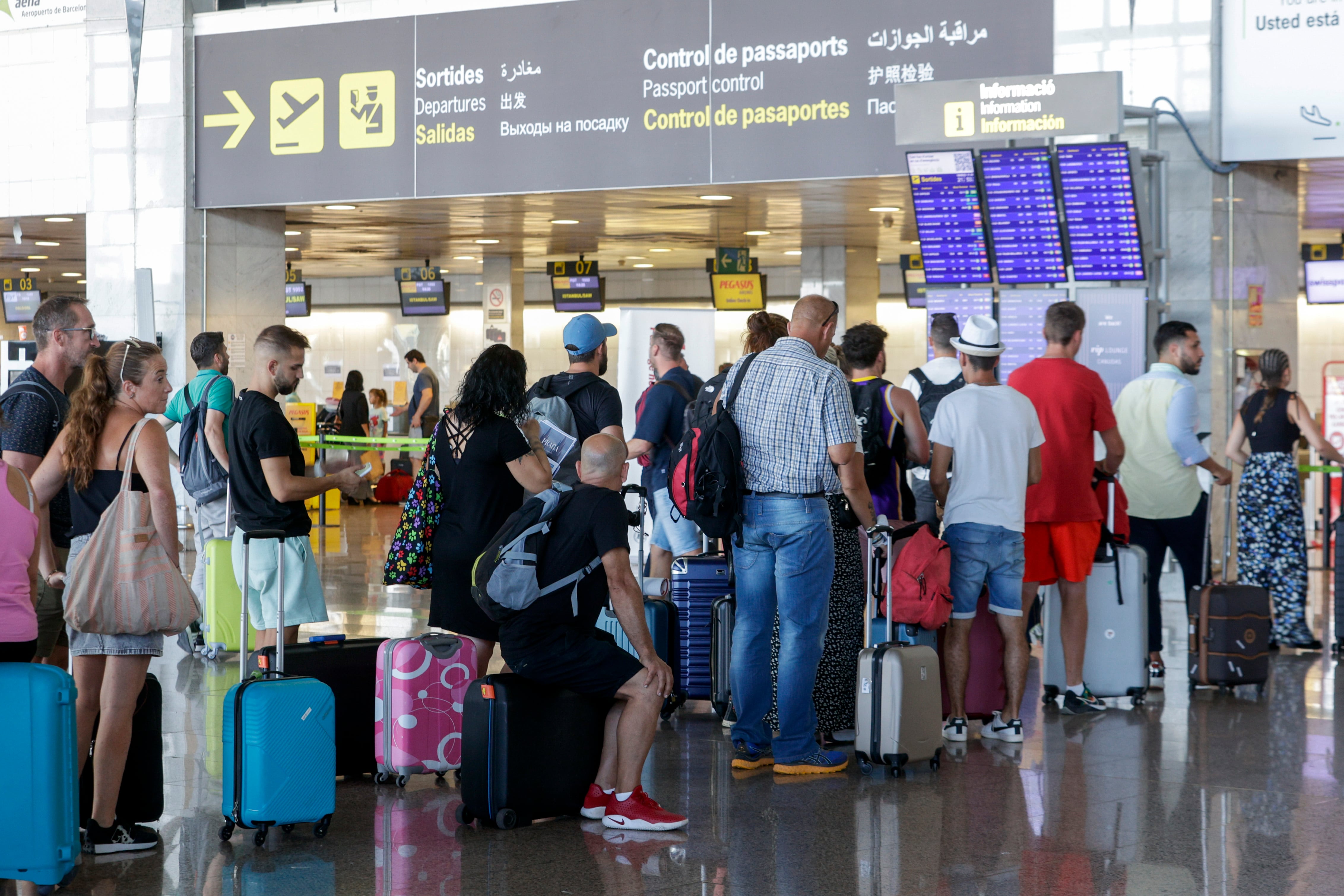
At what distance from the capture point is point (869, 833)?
4547mm

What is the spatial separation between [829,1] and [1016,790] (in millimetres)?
7174

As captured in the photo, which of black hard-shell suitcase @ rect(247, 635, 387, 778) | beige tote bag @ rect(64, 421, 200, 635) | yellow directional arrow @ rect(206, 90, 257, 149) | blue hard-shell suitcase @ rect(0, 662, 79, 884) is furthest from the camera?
yellow directional arrow @ rect(206, 90, 257, 149)

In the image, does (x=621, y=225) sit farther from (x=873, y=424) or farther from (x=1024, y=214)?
(x=873, y=424)

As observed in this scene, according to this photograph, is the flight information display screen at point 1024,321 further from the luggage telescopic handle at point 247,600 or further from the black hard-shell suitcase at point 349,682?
the luggage telescopic handle at point 247,600

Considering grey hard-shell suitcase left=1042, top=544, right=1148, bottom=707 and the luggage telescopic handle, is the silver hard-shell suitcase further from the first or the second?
the luggage telescopic handle

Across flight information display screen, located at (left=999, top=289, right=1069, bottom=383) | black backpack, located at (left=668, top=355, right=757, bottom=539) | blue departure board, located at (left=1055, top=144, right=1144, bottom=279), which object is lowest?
black backpack, located at (left=668, top=355, right=757, bottom=539)

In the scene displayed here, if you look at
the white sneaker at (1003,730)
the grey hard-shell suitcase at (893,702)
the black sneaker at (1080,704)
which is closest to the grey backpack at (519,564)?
the grey hard-shell suitcase at (893,702)

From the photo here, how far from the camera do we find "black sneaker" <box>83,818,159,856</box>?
4.25 meters

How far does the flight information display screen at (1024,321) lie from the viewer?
9.20m

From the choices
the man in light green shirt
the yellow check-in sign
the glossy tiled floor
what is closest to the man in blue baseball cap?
the glossy tiled floor

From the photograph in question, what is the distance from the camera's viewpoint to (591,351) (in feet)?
20.9

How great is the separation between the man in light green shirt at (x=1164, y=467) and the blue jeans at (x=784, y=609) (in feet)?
8.67

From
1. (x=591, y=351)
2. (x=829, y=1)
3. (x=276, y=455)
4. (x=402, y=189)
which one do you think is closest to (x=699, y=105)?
(x=829, y=1)

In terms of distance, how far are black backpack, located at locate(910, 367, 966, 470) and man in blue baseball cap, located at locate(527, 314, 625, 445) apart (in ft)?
5.98
